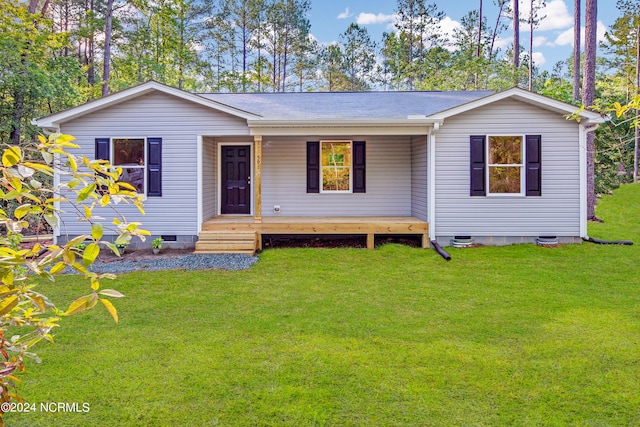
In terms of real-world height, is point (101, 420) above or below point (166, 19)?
below

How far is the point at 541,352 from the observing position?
11.8 feet

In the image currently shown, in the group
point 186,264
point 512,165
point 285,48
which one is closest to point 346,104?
point 512,165

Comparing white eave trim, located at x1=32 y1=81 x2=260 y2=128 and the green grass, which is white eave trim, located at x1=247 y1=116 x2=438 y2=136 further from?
the green grass

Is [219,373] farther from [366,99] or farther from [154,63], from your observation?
[154,63]

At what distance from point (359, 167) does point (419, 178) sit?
1465 mm

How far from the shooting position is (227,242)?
26.6 ft

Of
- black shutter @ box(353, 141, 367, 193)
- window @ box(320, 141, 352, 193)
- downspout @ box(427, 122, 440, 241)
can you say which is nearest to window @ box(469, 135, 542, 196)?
downspout @ box(427, 122, 440, 241)

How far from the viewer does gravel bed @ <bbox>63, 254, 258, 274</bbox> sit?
6996 millimetres

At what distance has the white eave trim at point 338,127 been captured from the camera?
8.24 metres

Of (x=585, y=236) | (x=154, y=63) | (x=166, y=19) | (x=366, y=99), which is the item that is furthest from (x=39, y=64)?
(x=585, y=236)

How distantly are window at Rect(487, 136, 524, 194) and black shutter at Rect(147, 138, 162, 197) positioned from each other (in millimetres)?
6887

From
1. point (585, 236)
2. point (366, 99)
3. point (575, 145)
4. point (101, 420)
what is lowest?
point (101, 420)

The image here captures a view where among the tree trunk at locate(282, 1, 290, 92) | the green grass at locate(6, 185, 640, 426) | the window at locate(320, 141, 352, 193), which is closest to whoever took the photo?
the green grass at locate(6, 185, 640, 426)

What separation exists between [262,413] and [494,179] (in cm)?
762
